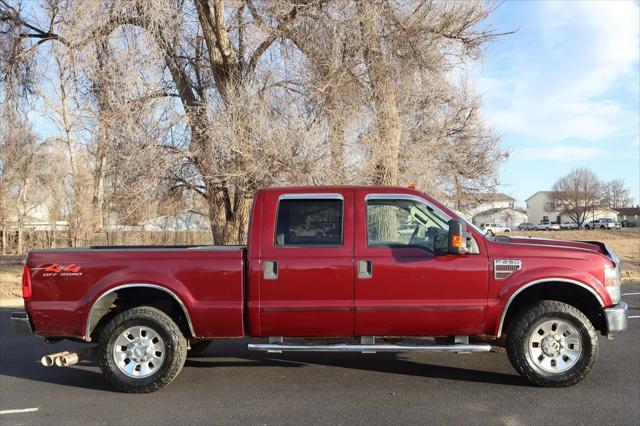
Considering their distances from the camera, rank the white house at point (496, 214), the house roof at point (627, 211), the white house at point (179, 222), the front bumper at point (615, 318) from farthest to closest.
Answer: the house roof at point (627, 211), the white house at point (496, 214), the white house at point (179, 222), the front bumper at point (615, 318)

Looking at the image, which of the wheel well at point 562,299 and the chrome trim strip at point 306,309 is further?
the wheel well at point 562,299

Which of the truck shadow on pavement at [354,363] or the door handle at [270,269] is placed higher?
the door handle at [270,269]

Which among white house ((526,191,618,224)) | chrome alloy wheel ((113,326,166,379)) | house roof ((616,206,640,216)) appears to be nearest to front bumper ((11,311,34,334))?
chrome alloy wheel ((113,326,166,379))

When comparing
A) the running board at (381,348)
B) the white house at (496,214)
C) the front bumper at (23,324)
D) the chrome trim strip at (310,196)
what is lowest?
the running board at (381,348)

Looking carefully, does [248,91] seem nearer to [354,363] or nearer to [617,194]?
[354,363]

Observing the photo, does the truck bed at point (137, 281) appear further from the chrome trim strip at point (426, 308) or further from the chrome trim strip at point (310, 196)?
the chrome trim strip at point (426, 308)

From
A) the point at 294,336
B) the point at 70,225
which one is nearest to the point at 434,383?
the point at 294,336

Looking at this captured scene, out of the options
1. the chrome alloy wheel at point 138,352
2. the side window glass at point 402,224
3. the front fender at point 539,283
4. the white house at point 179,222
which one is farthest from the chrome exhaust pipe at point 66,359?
the white house at point 179,222

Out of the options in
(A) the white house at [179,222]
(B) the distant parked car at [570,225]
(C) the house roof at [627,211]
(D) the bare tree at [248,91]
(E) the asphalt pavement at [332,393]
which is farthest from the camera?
(C) the house roof at [627,211]

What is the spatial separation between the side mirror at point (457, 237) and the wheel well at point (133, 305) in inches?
106

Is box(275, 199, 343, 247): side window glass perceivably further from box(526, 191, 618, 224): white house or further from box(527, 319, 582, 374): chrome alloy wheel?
box(526, 191, 618, 224): white house

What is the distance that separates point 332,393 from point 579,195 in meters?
93.9

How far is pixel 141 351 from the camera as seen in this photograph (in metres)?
5.36

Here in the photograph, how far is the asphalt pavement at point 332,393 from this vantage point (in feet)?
15.1
